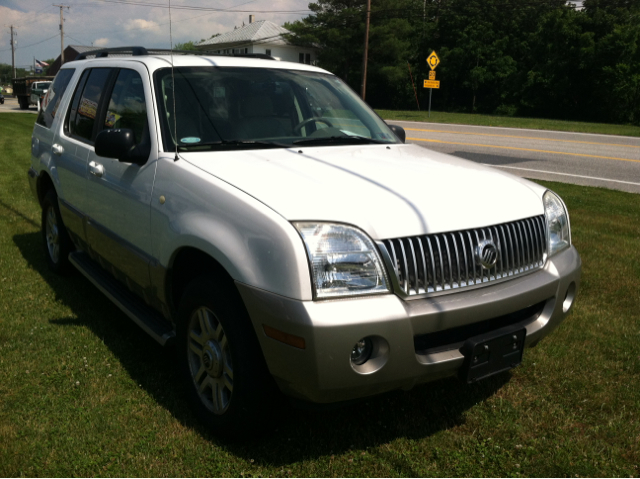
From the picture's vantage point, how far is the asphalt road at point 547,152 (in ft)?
39.7

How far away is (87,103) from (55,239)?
1.49 metres

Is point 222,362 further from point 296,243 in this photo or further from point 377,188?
→ point 377,188

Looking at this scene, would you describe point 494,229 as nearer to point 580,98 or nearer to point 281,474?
point 281,474

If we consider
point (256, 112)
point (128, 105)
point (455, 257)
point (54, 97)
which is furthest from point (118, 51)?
point (455, 257)

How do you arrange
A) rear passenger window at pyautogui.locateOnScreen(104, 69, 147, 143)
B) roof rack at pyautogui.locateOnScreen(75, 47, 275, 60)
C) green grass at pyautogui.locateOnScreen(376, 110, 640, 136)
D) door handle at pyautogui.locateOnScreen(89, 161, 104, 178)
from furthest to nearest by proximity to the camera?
green grass at pyautogui.locateOnScreen(376, 110, 640, 136) < roof rack at pyautogui.locateOnScreen(75, 47, 275, 60) < door handle at pyautogui.locateOnScreen(89, 161, 104, 178) < rear passenger window at pyautogui.locateOnScreen(104, 69, 147, 143)

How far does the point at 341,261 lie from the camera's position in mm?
2584

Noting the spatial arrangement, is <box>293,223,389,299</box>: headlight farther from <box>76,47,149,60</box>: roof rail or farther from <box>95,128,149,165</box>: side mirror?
<box>76,47,149,60</box>: roof rail

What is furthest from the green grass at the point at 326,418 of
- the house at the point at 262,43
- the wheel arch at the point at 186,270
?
the house at the point at 262,43

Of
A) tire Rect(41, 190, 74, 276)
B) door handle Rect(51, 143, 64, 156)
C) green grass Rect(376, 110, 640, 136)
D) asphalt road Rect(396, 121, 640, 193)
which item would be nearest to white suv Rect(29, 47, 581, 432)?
door handle Rect(51, 143, 64, 156)

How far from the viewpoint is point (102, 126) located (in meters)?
4.41

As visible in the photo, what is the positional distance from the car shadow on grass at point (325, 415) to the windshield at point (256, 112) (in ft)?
4.67

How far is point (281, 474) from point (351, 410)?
67cm

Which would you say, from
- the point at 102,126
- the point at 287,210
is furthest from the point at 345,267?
the point at 102,126

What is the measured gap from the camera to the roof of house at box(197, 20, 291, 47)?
7031 cm
